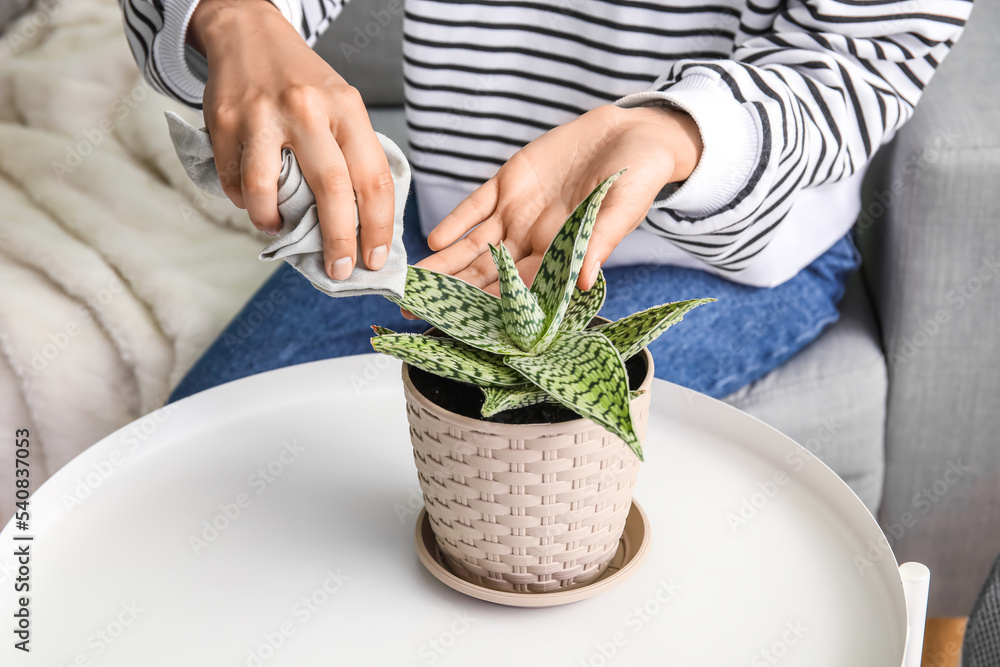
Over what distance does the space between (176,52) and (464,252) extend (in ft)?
1.44

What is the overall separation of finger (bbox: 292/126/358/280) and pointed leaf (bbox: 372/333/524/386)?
9cm

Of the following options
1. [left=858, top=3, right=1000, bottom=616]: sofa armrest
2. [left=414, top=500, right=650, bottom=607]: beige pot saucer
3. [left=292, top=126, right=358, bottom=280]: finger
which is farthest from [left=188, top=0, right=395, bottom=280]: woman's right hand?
[left=858, top=3, right=1000, bottom=616]: sofa armrest

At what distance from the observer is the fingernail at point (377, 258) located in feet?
1.90

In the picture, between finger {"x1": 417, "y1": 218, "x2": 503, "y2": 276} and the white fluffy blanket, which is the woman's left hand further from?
the white fluffy blanket

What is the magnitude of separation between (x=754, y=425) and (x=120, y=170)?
3.52 ft

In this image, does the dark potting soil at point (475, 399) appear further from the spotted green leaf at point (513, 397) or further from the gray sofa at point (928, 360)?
the gray sofa at point (928, 360)

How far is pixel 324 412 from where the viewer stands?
757 millimetres

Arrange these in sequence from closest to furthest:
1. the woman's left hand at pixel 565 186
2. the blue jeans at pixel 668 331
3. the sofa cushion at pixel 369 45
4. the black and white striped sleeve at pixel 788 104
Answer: the woman's left hand at pixel 565 186
the black and white striped sleeve at pixel 788 104
the blue jeans at pixel 668 331
the sofa cushion at pixel 369 45

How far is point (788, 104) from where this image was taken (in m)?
0.79

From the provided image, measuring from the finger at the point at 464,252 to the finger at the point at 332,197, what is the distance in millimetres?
80

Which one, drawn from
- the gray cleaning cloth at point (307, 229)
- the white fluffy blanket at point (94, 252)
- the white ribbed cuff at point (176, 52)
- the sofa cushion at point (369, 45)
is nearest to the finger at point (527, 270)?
the gray cleaning cloth at point (307, 229)

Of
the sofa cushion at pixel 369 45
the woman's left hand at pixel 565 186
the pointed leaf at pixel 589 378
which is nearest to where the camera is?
the pointed leaf at pixel 589 378

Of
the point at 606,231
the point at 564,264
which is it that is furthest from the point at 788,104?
the point at 564,264

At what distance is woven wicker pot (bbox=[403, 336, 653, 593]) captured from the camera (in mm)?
482
